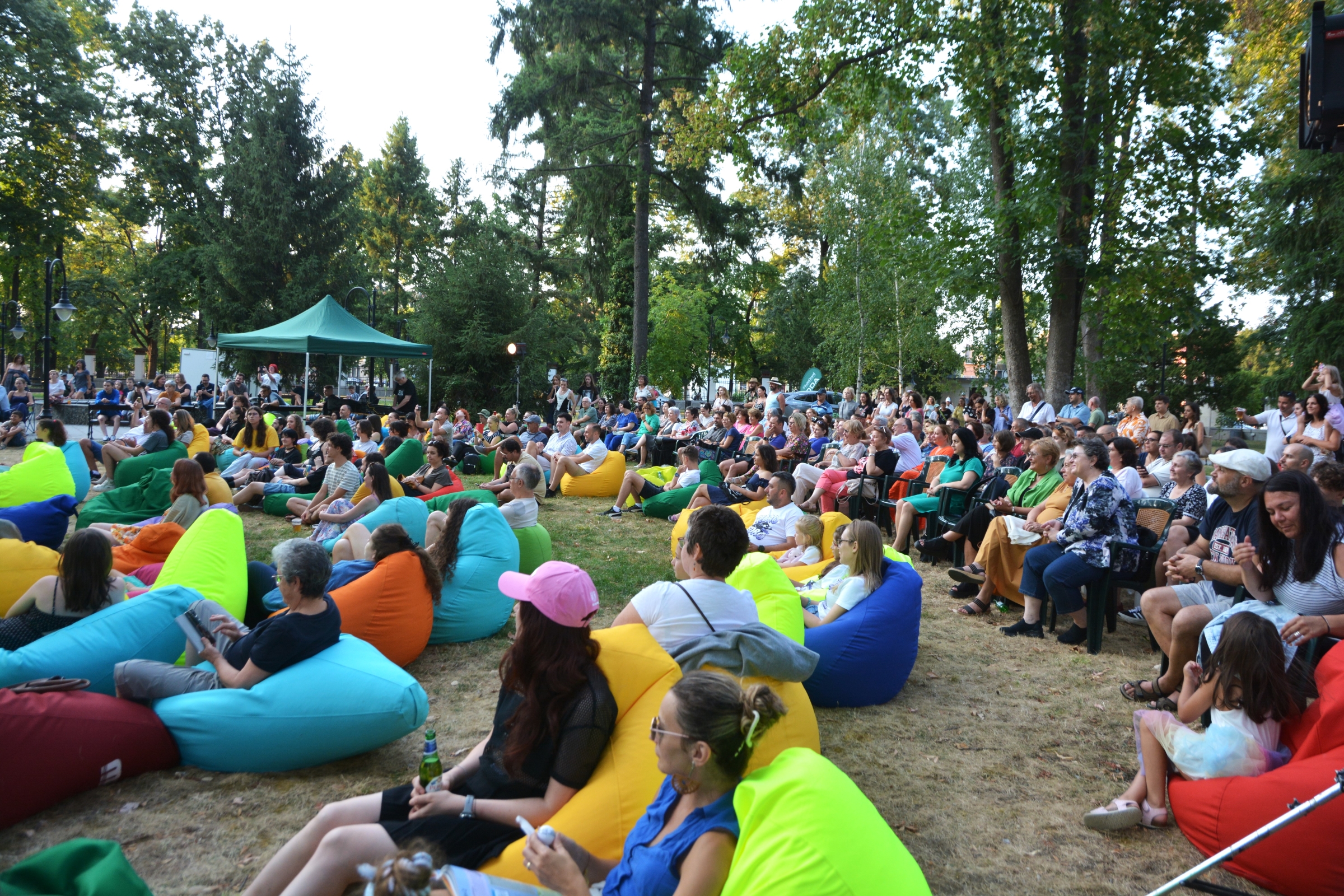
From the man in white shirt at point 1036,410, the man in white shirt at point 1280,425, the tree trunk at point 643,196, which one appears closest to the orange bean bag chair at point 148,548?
the man in white shirt at point 1036,410

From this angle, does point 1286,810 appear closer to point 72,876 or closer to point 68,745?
point 72,876

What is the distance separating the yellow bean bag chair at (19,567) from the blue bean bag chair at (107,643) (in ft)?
3.49

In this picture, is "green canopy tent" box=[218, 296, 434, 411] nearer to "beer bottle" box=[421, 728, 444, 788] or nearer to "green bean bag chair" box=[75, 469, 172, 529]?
"green bean bag chair" box=[75, 469, 172, 529]

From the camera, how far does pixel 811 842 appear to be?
5.57 ft

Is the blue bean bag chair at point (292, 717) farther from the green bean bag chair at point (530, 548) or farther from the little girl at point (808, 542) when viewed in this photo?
the little girl at point (808, 542)

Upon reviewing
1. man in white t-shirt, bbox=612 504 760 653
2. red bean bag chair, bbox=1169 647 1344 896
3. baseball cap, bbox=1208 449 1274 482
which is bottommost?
red bean bag chair, bbox=1169 647 1344 896

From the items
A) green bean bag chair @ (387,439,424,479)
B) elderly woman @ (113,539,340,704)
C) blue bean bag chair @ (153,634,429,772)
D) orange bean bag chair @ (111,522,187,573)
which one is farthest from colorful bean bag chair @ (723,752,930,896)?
green bean bag chair @ (387,439,424,479)

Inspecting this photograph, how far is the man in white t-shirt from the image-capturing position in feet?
10.7

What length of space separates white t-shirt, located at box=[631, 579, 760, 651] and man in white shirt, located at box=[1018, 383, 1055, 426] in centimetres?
943

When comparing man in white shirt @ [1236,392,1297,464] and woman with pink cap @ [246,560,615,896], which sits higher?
man in white shirt @ [1236,392,1297,464]

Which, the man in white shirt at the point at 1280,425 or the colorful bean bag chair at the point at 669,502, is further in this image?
the colorful bean bag chair at the point at 669,502

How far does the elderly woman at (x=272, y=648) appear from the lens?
3.58m

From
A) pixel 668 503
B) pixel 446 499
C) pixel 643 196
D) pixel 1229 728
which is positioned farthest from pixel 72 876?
pixel 643 196

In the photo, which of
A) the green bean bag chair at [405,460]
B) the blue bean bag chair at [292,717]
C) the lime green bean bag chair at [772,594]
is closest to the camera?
the blue bean bag chair at [292,717]
